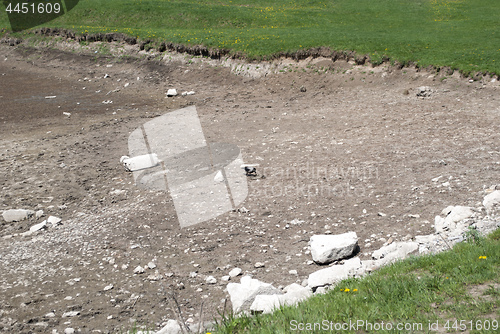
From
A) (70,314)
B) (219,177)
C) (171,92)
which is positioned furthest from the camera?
(171,92)

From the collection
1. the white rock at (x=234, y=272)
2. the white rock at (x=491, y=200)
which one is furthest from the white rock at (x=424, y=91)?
the white rock at (x=234, y=272)

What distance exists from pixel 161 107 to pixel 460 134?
39.8 feet

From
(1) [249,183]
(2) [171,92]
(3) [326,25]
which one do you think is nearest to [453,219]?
(1) [249,183]

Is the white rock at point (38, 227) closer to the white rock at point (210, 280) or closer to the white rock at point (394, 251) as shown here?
the white rock at point (210, 280)

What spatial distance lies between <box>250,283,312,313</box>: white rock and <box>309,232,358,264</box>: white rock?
1.32 metres

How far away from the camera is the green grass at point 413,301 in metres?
4.20

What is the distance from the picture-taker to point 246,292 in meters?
5.93

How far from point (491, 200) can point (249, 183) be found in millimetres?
5394

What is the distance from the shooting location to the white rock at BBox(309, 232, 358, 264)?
741cm

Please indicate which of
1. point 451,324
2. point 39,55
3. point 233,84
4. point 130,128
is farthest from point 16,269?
point 39,55

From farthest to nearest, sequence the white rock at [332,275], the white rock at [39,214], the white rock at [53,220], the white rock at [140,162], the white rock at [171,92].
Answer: the white rock at [171,92]
the white rock at [140,162]
the white rock at [39,214]
the white rock at [53,220]
the white rock at [332,275]

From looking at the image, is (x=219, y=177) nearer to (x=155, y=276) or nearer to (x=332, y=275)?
(x=155, y=276)

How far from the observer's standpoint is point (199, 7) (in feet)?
112

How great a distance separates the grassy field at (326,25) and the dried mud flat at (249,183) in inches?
61.1
